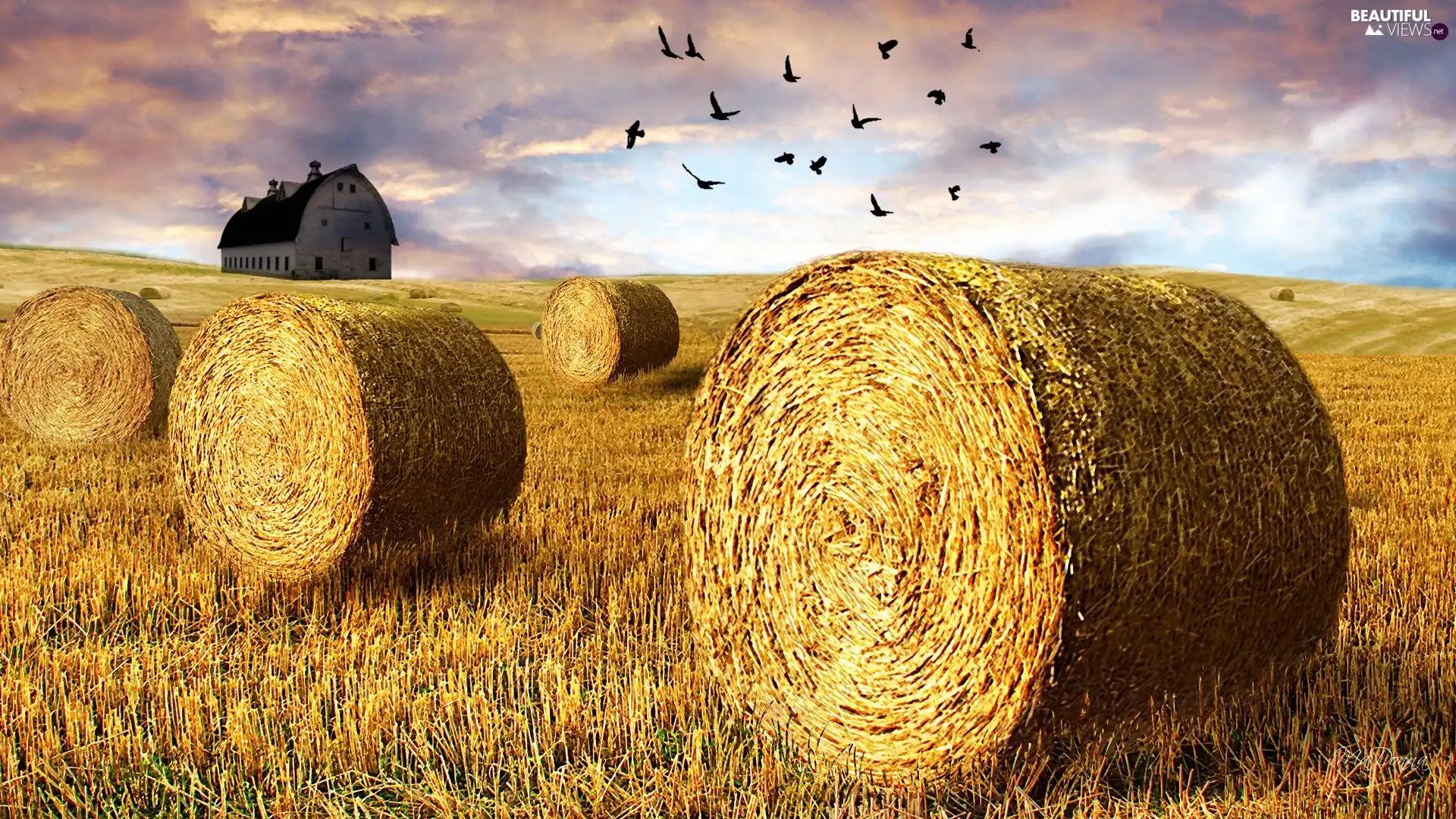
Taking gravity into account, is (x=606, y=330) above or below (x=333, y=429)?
above

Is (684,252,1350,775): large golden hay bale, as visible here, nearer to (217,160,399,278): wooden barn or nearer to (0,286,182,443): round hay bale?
(0,286,182,443): round hay bale

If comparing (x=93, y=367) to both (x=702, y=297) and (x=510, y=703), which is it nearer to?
(x=510, y=703)

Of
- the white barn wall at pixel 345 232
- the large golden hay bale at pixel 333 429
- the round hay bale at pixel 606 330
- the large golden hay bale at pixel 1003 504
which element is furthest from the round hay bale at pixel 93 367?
the white barn wall at pixel 345 232

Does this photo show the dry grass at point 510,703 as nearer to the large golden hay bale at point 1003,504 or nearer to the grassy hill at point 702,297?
the large golden hay bale at point 1003,504

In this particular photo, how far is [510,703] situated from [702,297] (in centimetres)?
4864

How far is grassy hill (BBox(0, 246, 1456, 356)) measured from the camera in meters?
33.9

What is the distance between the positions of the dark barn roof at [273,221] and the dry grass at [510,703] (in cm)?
5040

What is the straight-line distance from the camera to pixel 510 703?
4.70 meters

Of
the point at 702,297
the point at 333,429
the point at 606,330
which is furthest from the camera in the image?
the point at 702,297

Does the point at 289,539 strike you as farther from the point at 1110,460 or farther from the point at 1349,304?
the point at 1349,304

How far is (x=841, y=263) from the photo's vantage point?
13.6 ft

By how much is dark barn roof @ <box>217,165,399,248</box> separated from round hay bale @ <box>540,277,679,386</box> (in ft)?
131

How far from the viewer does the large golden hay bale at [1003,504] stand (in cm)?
356

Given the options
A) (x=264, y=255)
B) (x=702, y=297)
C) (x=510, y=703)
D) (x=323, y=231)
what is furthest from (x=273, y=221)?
(x=510, y=703)
